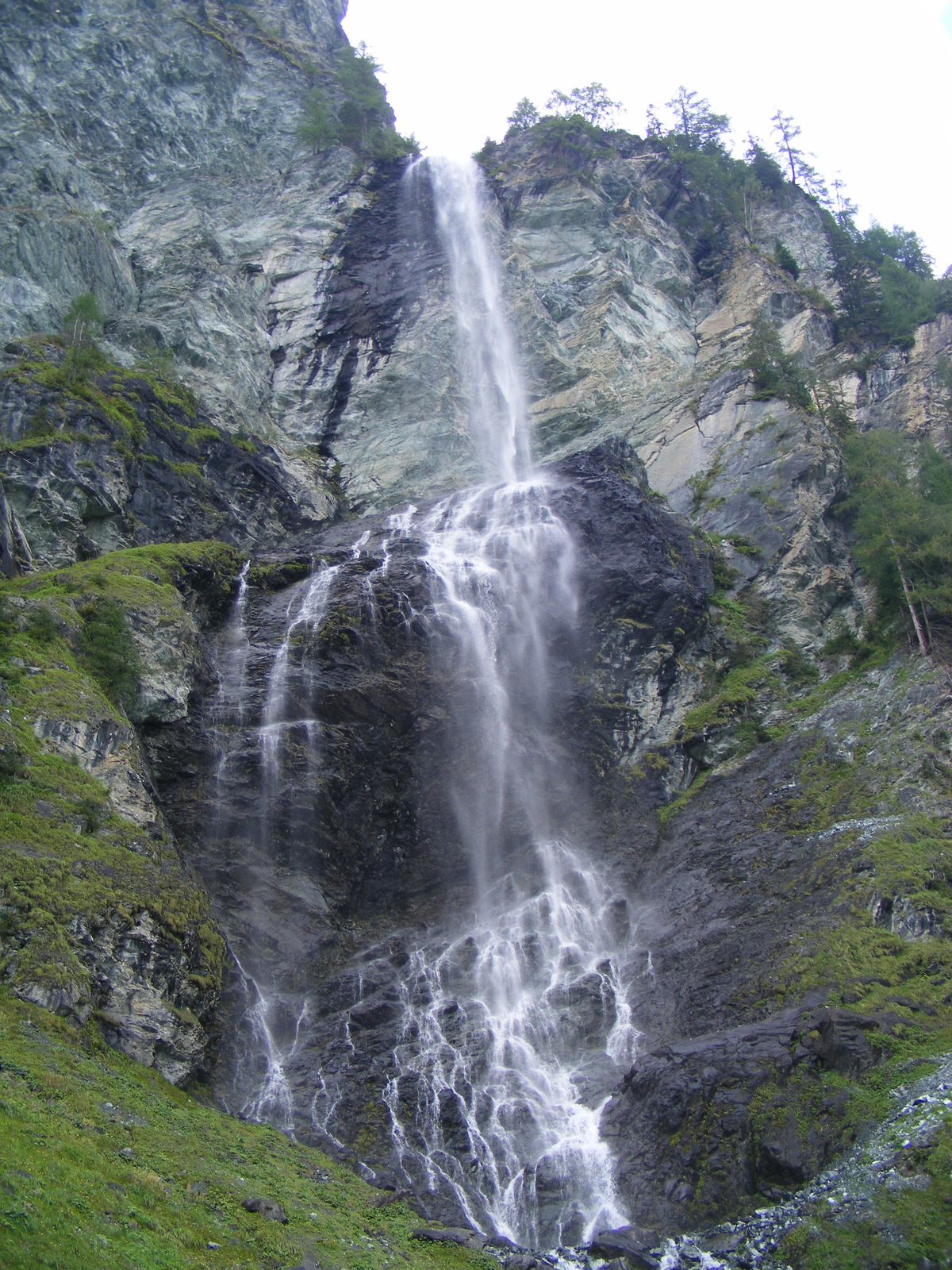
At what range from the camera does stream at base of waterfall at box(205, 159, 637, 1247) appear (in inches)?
625

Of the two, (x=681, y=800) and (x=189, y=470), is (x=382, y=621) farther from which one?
(x=189, y=470)

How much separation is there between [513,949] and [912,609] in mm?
13790

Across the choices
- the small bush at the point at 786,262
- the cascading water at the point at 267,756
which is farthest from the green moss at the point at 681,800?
the small bush at the point at 786,262

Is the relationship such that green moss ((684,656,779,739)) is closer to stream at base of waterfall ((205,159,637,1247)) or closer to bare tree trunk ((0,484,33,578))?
stream at base of waterfall ((205,159,637,1247))

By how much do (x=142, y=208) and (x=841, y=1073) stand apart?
166 feet

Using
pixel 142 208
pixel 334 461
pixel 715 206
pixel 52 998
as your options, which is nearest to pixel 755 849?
pixel 52 998

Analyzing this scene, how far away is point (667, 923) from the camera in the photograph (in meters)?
20.9

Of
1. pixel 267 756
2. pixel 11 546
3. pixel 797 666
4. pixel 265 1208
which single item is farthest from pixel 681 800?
pixel 11 546

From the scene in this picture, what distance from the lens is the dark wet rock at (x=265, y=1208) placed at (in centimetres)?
1110

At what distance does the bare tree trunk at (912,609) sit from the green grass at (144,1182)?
59.4 feet

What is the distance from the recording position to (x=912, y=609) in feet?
77.8

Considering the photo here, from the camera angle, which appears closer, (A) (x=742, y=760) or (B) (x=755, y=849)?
(B) (x=755, y=849)

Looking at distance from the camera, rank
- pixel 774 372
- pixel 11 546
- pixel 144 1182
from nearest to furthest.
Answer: pixel 144 1182
pixel 11 546
pixel 774 372

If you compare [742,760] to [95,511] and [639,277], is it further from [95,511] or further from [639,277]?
[639,277]
